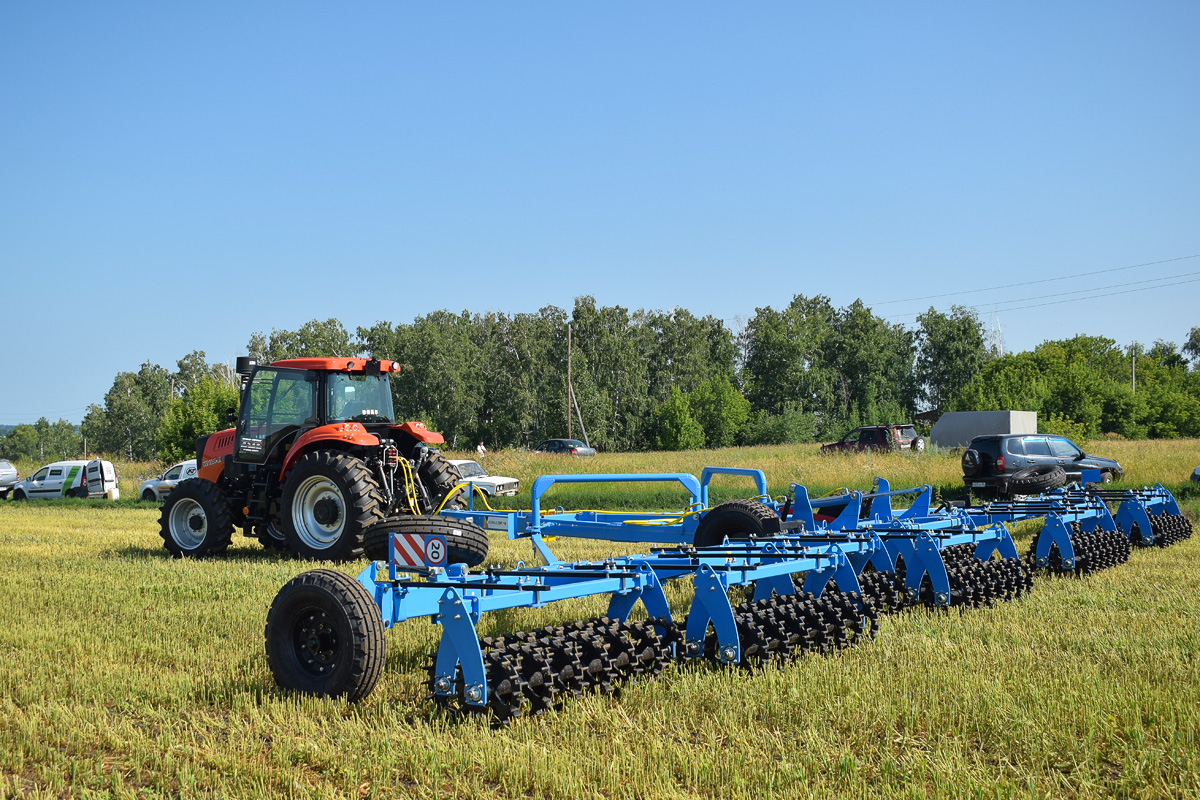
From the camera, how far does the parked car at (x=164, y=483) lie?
2389cm

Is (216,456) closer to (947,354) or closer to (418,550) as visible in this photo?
(418,550)

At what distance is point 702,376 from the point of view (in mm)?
65375

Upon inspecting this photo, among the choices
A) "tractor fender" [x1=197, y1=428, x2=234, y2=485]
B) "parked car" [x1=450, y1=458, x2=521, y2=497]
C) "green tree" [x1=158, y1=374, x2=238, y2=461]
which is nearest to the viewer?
"tractor fender" [x1=197, y1=428, x2=234, y2=485]

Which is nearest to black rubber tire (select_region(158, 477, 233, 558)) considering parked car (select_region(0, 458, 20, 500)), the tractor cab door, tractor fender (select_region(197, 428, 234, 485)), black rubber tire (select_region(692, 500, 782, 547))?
tractor fender (select_region(197, 428, 234, 485))

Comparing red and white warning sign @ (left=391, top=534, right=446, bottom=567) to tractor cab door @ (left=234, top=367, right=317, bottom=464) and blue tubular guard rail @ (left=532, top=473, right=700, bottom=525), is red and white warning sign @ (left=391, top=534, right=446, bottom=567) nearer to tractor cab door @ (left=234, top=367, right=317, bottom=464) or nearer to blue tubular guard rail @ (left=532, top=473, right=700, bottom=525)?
blue tubular guard rail @ (left=532, top=473, right=700, bottom=525)

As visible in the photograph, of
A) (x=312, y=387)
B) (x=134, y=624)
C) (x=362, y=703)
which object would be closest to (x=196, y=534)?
(x=312, y=387)

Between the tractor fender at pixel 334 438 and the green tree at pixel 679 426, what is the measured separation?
1861 inches

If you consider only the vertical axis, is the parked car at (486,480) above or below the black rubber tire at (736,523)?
below

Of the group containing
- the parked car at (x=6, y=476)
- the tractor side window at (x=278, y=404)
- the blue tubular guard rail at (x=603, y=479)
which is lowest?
the parked car at (x=6, y=476)

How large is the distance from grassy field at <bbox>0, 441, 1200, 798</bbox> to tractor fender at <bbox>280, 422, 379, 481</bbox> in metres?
3.49

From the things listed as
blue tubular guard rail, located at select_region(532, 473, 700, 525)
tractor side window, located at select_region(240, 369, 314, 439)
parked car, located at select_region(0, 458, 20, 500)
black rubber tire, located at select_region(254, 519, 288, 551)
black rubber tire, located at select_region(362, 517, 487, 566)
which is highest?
tractor side window, located at select_region(240, 369, 314, 439)

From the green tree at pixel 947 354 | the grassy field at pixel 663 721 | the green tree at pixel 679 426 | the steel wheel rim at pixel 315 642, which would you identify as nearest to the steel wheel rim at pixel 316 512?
the grassy field at pixel 663 721

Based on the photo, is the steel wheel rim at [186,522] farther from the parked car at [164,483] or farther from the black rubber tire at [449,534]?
the parked car at [164,483]

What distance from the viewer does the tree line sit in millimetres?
56375
